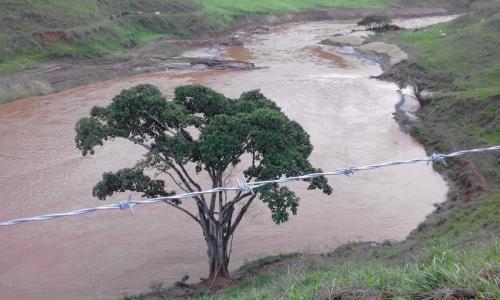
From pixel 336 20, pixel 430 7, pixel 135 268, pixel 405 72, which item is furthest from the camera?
pixel 430 7

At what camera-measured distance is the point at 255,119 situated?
1336cm

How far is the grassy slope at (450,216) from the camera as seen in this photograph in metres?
5.45

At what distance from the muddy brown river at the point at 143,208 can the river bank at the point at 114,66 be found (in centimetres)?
160

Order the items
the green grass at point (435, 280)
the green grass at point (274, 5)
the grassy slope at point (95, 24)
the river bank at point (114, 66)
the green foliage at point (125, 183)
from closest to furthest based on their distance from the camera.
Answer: the green grass at point (435, 280) < the green foliage at point (125, 183) < the river bank at point (114, 66) < the grassy slope at point (95, 24) < the green grass at point (274, 5)

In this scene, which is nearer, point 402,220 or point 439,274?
point 439,274

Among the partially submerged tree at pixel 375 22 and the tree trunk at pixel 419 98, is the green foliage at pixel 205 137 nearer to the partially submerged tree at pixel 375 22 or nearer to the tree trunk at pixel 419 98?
the tree trunk at pixel 419 98


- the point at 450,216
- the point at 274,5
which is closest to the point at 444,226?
the point at 450,216

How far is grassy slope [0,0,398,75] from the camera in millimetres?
43219

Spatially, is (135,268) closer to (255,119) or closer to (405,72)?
(255,119)

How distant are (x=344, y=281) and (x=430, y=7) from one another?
3018 inches

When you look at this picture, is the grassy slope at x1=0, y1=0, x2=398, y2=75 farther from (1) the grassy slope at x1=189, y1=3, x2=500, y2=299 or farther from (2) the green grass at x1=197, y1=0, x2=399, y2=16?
(1) the grassy slope at x1=189, y1=3, x2=500, y2=299

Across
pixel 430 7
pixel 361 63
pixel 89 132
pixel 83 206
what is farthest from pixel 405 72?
pixel 430 7

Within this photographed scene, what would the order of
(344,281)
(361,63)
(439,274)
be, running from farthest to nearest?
(361,63), (344,281), (439,274)

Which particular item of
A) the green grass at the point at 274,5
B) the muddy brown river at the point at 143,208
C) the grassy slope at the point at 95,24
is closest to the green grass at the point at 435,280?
the muddy brown river at the point at 143,208
